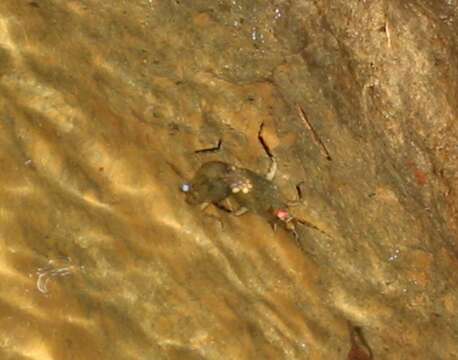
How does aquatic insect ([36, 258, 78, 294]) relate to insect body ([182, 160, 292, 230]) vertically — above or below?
below

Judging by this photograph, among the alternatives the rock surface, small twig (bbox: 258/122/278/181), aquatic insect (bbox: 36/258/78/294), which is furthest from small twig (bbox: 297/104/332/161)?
aquatic insect (bbox: 36/258/78/294)

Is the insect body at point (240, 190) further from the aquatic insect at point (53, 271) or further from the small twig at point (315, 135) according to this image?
the aquatic insect at point (53, 271)

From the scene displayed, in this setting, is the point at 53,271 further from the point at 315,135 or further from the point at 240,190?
the point at 315,135

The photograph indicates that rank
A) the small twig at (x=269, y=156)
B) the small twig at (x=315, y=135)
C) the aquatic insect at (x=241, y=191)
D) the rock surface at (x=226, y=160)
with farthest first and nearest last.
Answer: the small twig at (x=315, y=135)
the small twig at (x=269, y=156)
the aquatic insect at (x=241, y=191)
the rock surface at (x=226, y=160)

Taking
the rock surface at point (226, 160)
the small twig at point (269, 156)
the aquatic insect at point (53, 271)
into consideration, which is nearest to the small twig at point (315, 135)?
the rock surface at point (226, 160)

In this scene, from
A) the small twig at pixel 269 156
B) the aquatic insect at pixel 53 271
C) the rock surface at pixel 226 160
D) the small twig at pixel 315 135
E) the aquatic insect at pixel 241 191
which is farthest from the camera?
the small twig at pixel 315 135

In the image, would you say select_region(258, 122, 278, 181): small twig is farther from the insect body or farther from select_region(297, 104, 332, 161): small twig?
select_region(297, 104, 332, 161): small twig

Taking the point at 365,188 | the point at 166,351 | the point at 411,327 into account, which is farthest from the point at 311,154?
the point at 166,351

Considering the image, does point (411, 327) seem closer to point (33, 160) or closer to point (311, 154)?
point (311, 154)

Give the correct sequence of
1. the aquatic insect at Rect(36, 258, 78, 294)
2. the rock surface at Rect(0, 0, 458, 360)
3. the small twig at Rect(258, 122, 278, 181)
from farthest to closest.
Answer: the small twig at Rect(258, 122, 278, 181) < the rock surface at Rect(0, 0, 458, 360) < the aquatic insect at Rect(36, 258, 78, 294)
